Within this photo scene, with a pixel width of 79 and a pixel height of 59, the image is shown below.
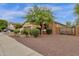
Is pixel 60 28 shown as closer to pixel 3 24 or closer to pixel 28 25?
pixel 28 25

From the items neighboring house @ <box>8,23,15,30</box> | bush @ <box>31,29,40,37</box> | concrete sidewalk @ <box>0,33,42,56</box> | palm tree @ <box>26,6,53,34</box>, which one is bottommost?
concrete sidewalk @ <box>0,33,42,56</box>

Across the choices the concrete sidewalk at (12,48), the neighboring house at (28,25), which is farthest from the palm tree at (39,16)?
the concrete sidewalk at (12,48)

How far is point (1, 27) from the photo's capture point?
10.2ft

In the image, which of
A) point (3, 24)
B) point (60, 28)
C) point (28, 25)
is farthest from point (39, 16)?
point (3, 24)

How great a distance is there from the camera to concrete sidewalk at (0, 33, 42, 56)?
3053mm

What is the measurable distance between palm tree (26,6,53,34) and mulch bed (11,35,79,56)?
185 mm

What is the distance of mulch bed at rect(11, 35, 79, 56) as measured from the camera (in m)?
3.05

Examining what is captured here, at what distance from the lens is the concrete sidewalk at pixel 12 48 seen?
3.05m

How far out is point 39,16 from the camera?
313 cm

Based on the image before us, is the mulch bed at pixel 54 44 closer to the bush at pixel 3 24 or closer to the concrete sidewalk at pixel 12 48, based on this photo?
the concrete sidewalk at pixel 12 48

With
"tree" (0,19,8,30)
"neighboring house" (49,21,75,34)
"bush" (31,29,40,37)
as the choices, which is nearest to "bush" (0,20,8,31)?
"tree" (0,19,8,30)

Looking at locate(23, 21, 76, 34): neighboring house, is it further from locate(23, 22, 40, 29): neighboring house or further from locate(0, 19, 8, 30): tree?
locate(0, 19, 8, 30): tree

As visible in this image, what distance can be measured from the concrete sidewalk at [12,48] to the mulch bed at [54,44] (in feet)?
0.17

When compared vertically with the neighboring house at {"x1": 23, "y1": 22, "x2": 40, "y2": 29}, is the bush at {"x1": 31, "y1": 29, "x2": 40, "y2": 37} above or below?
below
